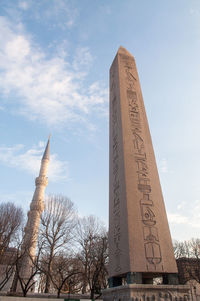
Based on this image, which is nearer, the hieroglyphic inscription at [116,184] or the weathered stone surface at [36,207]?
the hieroglyphic inscription at [116,184]

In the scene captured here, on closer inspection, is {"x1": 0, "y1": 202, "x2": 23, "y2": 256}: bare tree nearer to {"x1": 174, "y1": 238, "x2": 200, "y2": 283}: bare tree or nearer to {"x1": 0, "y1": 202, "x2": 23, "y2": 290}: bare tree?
{"x1": 0, "y1": 202, "x2": 23, "y2": 290}: bare tree

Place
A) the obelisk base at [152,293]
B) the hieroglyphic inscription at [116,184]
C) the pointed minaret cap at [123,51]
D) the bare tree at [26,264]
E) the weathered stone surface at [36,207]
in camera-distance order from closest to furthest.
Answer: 1. the obelisk base at [152,293]
2. the hieroglyphic inscription at [116,184]
3. the pointed minaret cap at [123,51]
4. the bare tree at [26,264]
5. the weathered stone surface at [36,207]

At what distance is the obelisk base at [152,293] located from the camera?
15.0 feet

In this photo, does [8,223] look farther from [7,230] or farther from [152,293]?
[152,293]

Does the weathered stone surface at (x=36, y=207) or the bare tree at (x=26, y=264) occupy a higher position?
the weathered stone surface at (x=36, y=207)

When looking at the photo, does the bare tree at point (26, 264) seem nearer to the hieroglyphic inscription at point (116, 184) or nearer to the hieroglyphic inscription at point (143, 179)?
the hieroglyphic inscription at point (116, 184)

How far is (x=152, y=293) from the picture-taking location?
468 cm

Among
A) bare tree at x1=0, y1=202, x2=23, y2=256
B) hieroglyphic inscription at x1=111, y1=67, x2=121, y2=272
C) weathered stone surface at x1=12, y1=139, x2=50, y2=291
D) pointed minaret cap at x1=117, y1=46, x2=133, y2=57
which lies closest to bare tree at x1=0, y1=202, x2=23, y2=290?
bare tree at x1=0, y1=202, x2=23, y2=256

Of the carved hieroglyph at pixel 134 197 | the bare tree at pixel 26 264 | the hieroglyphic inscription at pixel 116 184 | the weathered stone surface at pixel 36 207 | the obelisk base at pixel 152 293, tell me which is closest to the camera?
the obelisk base at pixel 152 293

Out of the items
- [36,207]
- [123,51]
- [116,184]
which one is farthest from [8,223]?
[123,51]

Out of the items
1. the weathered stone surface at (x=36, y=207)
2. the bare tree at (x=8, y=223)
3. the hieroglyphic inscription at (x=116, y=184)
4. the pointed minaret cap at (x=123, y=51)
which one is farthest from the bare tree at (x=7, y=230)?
the pointed minaret cap at (x=123, y=51)

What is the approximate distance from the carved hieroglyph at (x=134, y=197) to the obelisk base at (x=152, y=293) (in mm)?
297

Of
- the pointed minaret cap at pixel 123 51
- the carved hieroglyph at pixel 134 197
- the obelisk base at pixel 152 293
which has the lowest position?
the obelisk base at pixel 152 293

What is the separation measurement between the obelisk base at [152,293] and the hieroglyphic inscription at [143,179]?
401 millimetres
